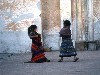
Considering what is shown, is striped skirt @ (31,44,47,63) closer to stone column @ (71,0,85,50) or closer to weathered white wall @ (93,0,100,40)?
stone column @ (71,0,85,50)

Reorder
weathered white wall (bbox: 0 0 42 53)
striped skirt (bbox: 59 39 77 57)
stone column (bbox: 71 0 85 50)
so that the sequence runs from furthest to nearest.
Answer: stone column (bbox: 71 0 85 50) → weathered white wall (bbox: 0 0 42 53) → striped skirt (bbox: 59 39 77 57)

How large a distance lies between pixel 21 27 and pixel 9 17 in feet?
2.63

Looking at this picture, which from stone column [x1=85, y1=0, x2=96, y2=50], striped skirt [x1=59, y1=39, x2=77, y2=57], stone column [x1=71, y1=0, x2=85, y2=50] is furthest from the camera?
stone column [x1=85, y1=0, x2=96, y2=50]

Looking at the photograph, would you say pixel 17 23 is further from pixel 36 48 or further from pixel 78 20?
pixel 36 48

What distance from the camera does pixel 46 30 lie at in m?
20.7

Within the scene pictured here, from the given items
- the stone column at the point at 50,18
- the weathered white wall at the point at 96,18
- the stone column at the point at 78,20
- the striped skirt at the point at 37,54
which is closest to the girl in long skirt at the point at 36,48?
the striped skirt at the point at 37,54

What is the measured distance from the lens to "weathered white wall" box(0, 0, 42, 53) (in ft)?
63.9

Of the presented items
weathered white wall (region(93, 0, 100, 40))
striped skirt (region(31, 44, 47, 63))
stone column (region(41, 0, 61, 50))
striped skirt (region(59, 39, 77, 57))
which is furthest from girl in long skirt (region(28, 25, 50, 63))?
weathered white wall (region(93, 0, 100, 40))

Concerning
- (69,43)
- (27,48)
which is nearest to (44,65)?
(69,43)

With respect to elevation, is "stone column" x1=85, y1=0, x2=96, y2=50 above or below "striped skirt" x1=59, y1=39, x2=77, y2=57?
above

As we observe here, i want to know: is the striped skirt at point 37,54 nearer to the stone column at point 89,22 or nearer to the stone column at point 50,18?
the stone column at point 50,18

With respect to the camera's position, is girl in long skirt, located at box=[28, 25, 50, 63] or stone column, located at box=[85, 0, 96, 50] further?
stone column, located at box=[85, 0, 96, 50]

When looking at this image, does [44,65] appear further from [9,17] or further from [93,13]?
[93,13]

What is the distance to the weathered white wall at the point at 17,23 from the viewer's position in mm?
19484
